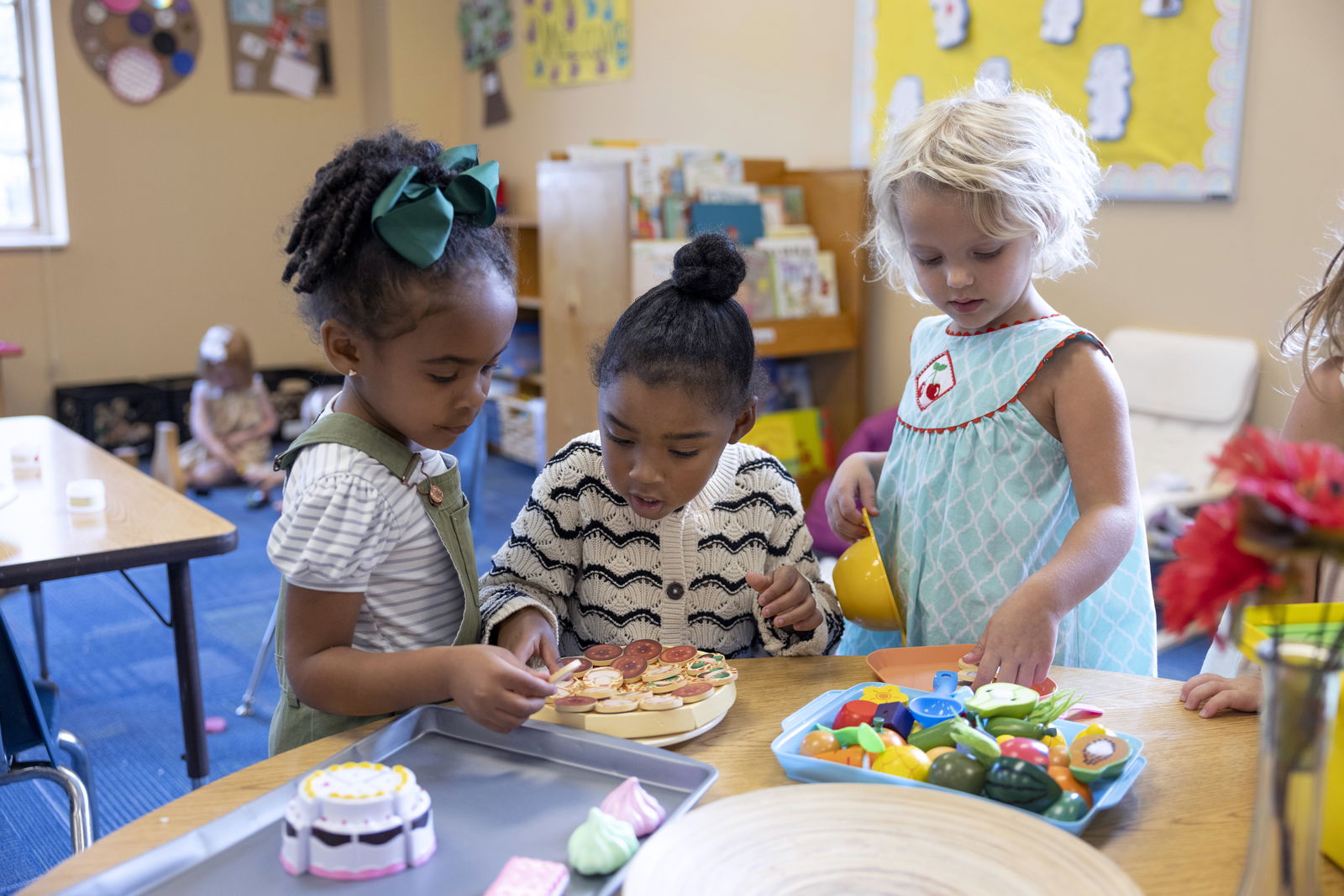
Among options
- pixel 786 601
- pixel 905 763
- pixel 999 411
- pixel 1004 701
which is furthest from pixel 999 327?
pixel 905 763

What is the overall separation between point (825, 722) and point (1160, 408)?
2.40m

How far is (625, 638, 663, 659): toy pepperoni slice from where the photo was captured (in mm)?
1056

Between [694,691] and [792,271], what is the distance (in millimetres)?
2813

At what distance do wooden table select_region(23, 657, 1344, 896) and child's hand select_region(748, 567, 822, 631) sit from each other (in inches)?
2.5

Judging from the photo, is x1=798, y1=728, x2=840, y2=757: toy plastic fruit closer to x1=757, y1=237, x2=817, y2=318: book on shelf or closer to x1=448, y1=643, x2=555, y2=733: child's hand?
x1=448, y1=643, x2=555, y2=733: child's hand

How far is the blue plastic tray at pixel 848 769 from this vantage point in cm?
79

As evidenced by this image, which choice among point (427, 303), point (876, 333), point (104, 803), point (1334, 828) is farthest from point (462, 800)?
point (876, 333)

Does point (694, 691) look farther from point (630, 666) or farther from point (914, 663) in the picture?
point (914, 663)

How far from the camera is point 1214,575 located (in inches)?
20.2

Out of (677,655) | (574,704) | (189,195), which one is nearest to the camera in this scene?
(574,704)

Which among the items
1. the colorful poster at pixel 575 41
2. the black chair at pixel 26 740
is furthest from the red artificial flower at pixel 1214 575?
the colorful poster at pixel 575 41

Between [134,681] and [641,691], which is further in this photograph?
[134,681]

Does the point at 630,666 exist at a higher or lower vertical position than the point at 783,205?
lower

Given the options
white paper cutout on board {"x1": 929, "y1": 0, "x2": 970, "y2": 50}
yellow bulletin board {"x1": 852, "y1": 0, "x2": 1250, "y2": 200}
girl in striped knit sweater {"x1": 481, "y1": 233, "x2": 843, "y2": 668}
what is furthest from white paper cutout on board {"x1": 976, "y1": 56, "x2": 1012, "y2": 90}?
girl in striped knit sweater {"x1": 481, "y1": 233, "x2": 843, "y2": 668}
